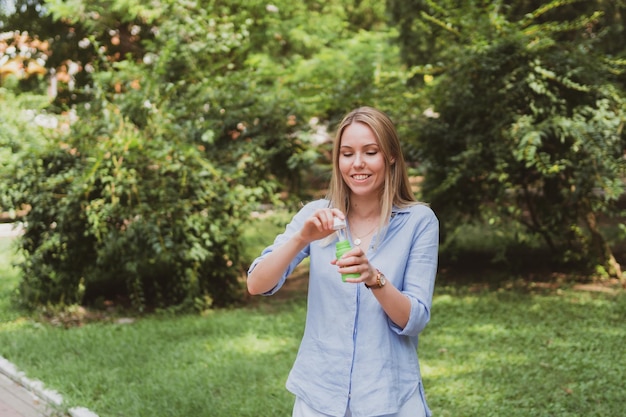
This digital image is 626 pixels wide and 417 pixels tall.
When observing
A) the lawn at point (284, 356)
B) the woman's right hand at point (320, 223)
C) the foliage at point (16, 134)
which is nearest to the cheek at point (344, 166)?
the woman's right hand at point (320, 223)

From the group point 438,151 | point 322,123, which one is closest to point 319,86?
point 322,123

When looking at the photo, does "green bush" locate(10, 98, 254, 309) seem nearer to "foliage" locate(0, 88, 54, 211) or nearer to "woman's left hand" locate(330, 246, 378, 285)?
"foliage" locate(0, 88, 54, 211)

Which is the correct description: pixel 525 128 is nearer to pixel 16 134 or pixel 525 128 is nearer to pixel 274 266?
pixel 16 134

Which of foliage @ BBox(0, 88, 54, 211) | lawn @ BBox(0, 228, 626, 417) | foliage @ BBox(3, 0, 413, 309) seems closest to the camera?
lawn @ BBox(0, 228, 626, 417)

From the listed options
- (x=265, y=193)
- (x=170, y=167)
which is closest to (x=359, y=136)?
(x=170, y=167)

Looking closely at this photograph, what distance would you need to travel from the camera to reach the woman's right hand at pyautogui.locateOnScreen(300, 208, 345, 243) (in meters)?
2.12

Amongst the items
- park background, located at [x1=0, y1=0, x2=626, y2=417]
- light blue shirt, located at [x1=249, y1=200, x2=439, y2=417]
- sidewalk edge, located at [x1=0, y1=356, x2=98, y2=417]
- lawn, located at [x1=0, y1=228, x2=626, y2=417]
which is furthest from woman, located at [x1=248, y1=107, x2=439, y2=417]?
park background, located at [x1=0, y1=0, x2=626, y2=417]

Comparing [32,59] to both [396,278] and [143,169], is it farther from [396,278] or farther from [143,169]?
[396,278]

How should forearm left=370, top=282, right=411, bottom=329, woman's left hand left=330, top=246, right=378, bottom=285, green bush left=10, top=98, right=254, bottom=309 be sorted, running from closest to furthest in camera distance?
1. woman's left hand left=330, top=246, right=378, bottom=285
2. forearm left=370, top=282, right=411, bottom=329
3. green bush left=10, top=98, right=254, bottom=309

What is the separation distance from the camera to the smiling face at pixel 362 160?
7.73 ft

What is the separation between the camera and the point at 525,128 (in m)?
7.47

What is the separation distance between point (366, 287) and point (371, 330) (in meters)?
0.15

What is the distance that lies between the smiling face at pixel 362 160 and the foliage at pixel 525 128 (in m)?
5.09

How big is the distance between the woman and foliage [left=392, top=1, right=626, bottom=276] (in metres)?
5.07
